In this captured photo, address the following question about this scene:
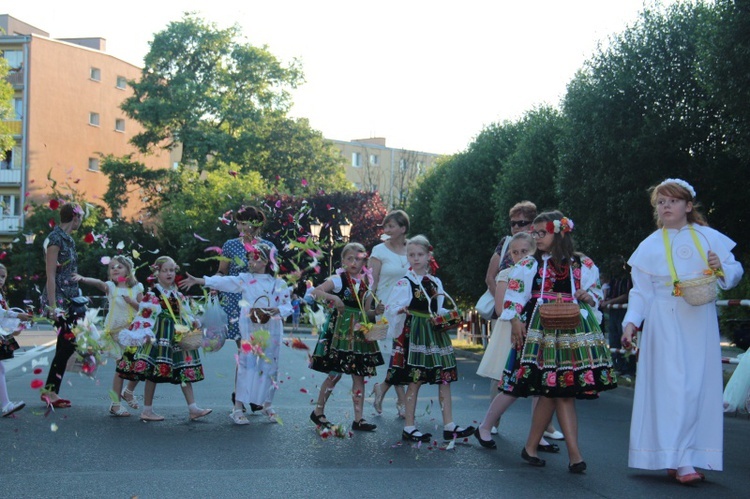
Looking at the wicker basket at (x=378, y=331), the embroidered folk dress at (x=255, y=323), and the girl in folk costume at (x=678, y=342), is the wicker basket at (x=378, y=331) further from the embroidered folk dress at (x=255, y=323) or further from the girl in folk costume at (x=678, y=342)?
the girl in folk costume at (x=678, y=342)

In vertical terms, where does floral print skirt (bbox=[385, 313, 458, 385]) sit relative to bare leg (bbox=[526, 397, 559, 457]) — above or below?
above

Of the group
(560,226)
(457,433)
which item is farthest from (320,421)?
(560,226)

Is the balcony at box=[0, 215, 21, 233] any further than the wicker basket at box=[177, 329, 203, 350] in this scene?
Yes

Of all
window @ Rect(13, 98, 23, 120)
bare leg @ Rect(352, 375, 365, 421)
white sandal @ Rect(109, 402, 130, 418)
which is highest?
window @ Rect(13, 98, 23, 120)

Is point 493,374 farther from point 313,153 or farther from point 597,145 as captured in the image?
point 313,153

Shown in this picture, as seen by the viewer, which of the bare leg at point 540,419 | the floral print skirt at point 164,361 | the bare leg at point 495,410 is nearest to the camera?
the bare leg at point 540,419

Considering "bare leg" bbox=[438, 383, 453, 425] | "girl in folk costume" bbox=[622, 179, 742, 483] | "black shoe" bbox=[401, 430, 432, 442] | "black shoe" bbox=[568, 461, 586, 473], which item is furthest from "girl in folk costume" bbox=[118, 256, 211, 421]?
"girl in folk costume" bbox=[622, 179, 742, 483]

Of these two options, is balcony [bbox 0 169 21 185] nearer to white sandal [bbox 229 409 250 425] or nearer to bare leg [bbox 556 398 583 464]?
white sandal [bbox 229 409 250 425]

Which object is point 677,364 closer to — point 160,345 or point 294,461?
point 294,461

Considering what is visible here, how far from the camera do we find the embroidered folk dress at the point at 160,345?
10141mm

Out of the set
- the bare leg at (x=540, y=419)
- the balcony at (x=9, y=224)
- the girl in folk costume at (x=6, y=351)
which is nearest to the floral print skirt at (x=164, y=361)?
the girl in folk costume at (x=6, y=351)

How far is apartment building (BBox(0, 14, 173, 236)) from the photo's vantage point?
68812 millimetres

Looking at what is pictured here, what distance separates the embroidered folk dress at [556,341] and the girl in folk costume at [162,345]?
3.67m

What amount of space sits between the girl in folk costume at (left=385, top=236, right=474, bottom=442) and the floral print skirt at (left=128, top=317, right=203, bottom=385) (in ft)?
7.18
